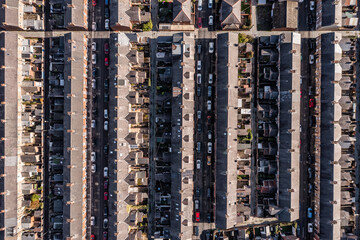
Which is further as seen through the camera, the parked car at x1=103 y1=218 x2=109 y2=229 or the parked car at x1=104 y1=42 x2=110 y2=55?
the parked car at x1=103 y1=218 x2=109 y2=229

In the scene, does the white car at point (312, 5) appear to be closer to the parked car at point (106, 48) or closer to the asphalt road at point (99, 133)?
the parked car at point (106, 48)

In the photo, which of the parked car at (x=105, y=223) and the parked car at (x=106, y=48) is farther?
the parked car at (x=105, y=223)

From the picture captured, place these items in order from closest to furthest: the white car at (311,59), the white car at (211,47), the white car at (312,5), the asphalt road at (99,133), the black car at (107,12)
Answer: the white car at (211,47), the white car at (312,5), the white car at (311,59), the black car at (107,12), the asphalt road at (99,133)

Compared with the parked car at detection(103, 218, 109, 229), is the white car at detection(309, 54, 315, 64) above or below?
above

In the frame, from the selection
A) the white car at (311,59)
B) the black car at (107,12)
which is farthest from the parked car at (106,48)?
the white car at (311,59)

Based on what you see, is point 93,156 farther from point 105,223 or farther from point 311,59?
point 311,59

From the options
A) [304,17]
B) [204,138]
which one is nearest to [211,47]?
[204,138]

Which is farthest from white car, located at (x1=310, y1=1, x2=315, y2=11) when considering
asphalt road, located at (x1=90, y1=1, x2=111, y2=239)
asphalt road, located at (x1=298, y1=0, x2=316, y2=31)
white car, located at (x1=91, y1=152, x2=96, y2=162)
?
white car, located at (x1=91, y1=152, x2=96, y2=162)

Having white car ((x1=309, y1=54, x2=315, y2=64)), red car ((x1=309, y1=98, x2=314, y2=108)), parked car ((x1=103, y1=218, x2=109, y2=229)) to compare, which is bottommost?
parked car ((x1=103, y1=218, x2=109, y2=229))

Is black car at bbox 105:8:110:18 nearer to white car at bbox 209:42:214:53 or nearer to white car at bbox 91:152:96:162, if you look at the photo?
white car at bbox 209:42:214:53
